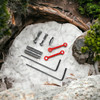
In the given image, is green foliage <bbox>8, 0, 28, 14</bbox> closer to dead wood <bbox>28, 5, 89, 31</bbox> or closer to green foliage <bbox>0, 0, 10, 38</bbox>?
dead wood <bbox>28, 5, 89, 31</bbox>

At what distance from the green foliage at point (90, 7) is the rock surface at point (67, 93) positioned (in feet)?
9.05

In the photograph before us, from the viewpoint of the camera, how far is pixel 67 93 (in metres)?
2.39

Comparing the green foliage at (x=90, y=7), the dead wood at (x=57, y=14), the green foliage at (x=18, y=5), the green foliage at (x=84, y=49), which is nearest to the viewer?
the green foliage at (x=84, y=49)

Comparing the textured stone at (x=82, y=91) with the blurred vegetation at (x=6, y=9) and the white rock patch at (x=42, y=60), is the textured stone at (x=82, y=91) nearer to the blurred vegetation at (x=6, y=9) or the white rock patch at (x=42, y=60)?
the white rock patch at (x=42, y=60)

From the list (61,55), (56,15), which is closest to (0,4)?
(56,15)

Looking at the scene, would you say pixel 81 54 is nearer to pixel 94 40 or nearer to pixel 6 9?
pixel 94 40

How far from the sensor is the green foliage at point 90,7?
4699 mm

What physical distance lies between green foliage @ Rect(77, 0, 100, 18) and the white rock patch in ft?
2.14

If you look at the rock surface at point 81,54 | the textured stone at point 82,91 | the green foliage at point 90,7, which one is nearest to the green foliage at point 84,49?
the rock surface at point 81,54

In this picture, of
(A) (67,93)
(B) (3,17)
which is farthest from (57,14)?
(A) (67,93)

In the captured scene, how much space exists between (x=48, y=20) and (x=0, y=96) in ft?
10.2

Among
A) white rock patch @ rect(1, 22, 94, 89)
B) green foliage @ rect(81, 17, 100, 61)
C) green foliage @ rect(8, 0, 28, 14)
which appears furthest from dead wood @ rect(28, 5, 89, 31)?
green foliage @ rect(81, 17, 100, 61)

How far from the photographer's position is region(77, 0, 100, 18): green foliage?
4699 millimetres

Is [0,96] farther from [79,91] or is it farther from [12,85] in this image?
[12,85]
